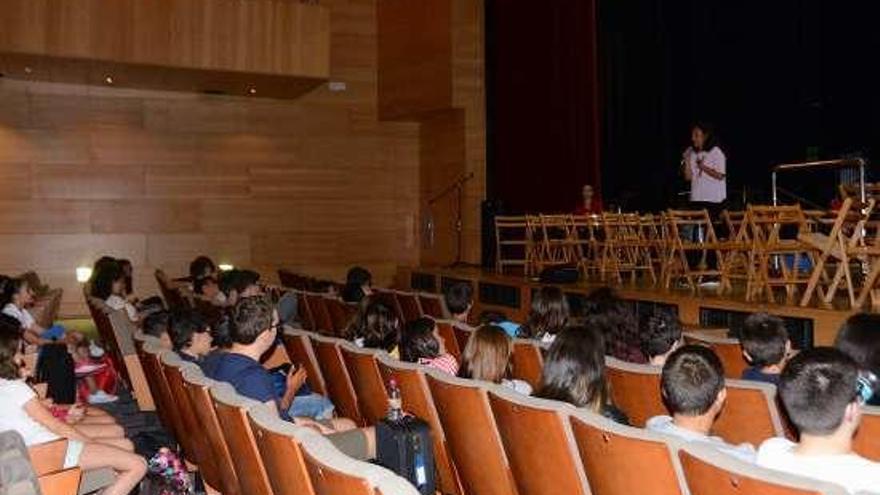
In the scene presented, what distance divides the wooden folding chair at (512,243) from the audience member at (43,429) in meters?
7.23

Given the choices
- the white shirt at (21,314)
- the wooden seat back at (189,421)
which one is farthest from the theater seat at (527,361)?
the white shirt at (21,314)

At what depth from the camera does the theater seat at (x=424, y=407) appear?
11.2 feet

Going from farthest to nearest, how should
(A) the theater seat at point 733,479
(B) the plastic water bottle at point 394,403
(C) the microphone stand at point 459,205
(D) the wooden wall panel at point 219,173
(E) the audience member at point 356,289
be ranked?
(C) the microphone stand at point 459,205 → (D) the wooden wall panel at point 219,173 → (E) the audience member at point 356,289 → (B) the plastic water bottle at point 394,403 → (A) the theater seat at point 733,479

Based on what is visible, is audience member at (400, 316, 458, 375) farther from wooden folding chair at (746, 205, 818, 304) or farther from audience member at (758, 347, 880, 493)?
wooden folding chair at (746, 205, 818, 304)

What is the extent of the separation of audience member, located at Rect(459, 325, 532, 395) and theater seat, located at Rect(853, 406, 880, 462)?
52.1 inches

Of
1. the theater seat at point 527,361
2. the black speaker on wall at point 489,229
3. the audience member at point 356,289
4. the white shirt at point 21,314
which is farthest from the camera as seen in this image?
the black speaker on wall at point 489,229

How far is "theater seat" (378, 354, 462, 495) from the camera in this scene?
11.2 ft

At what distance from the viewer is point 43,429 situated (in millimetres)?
3693

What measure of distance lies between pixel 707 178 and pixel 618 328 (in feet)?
15.4

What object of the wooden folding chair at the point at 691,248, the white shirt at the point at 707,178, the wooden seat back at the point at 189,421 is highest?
the white shirt at the point at 707,178

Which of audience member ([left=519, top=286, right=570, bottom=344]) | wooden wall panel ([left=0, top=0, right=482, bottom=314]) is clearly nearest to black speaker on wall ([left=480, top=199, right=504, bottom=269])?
wooden wall panel ([left=0, top=0, right=482, bottom=314])

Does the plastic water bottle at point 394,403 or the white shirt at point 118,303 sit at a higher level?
the white shirt at point 118,303

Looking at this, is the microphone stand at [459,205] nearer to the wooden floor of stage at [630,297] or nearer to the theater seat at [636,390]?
the wooden floor of stage at [630,297]

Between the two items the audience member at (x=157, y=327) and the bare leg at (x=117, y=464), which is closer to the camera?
the bare leg at (x=117, y=464)
